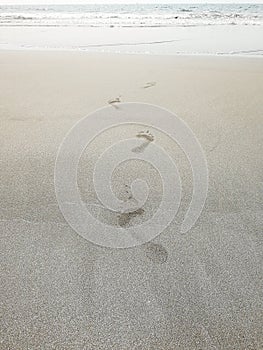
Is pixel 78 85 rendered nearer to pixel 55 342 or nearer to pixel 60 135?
pixel 60 135

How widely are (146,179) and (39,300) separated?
3.34 ft

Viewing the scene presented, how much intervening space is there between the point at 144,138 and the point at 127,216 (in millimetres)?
1025

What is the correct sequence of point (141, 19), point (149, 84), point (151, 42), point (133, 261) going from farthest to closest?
point (141, 19) → point (151, 42) → point (149, 84) → point (133, 261)

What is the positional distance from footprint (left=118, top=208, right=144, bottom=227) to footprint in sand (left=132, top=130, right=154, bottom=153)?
29.5 inches

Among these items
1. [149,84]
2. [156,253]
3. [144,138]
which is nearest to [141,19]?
[149,84]

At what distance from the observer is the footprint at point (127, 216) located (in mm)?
1746

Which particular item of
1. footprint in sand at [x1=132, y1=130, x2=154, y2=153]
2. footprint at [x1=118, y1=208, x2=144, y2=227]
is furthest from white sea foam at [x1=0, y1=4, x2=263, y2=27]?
footprint at [x1=118, y1=208, x2=144, y2=227]

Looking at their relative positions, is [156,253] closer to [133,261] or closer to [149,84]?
[133,261]

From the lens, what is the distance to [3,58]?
586cm

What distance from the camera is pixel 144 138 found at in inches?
106

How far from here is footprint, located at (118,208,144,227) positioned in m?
1.75

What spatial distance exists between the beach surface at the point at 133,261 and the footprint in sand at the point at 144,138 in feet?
0.17

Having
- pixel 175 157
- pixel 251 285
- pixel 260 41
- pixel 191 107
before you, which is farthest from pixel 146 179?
pixel 260 41

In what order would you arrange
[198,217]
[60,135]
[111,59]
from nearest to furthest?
[198,217] < [60,135] < [111,59]
